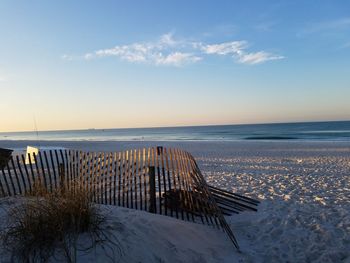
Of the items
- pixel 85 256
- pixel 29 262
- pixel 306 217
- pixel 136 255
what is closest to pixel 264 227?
pixel 306 217

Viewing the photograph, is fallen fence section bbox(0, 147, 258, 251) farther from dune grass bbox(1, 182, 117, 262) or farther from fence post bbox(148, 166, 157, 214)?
dune grass bbox(1, 182, 117, 262)

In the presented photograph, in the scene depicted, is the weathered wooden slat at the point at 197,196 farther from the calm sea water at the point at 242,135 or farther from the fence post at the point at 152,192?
the calm sea water at the point at 242,135

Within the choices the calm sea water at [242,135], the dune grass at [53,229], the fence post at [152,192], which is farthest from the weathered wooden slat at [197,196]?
the calm sea water at [242,135]

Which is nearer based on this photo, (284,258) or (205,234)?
(284,258)

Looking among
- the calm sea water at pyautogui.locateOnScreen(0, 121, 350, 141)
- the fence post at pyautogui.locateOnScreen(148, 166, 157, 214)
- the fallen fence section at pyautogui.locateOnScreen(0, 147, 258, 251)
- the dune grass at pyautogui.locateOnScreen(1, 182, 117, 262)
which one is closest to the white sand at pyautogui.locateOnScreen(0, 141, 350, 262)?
the fallen fence section at pyautogui.locateOnScreen(0, 147, 258, 251)

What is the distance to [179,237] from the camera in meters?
5.51

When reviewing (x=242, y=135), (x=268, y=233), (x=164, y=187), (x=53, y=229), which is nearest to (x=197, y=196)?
(x=164, y=187)

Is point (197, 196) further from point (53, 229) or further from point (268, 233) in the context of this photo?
point (53, 229)

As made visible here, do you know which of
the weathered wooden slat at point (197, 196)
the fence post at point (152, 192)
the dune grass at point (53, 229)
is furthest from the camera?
the fence post at point (152, 192)

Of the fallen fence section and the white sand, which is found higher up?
the fallen fence section

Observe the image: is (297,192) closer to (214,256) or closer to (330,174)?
(330,174)

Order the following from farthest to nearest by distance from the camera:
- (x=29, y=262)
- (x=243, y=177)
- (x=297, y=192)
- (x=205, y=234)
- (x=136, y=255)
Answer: (x=243, y=177)
(x=297, y=192)
(x=205, y=234)
(x=136, y=255)
(x=29, y=262)

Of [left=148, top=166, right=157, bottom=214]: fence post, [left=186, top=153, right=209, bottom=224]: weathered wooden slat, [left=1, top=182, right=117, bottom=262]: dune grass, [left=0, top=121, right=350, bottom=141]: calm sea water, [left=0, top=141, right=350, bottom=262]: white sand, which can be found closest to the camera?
[left=1, top=182, right=117, bottom=262]: dune grass

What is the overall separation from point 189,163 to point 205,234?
1.37 meters
